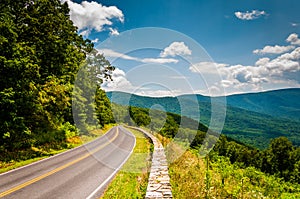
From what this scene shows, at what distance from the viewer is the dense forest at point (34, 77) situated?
16.1 m

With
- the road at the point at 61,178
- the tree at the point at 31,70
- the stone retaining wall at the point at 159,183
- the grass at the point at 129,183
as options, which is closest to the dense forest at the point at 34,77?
the tree at the point at 31,70

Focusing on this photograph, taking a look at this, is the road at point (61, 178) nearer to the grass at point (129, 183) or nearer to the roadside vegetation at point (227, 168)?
the grass at point (129, 183)

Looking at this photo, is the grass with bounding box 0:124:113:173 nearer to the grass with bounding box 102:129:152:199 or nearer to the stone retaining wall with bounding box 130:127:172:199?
the grass with bounding box 102:129:152:199

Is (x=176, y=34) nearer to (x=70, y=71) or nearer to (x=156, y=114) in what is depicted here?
(x=70, y=71)

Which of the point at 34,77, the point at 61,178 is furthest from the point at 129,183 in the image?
the point at 34,77

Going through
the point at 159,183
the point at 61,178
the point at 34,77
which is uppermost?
the point at 34,77

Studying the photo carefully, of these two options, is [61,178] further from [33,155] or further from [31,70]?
[31,70]

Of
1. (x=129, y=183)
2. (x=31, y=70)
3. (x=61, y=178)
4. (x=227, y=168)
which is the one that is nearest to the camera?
(x=129, y=183)

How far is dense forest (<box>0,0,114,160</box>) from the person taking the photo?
16141 mm

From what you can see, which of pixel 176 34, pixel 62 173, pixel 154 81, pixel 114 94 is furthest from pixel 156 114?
pixel 62 173

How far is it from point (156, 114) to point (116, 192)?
3540cm

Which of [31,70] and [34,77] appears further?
[34,77]

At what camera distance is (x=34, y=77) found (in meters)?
18.9

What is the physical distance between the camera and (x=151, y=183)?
Result: 951 cm
